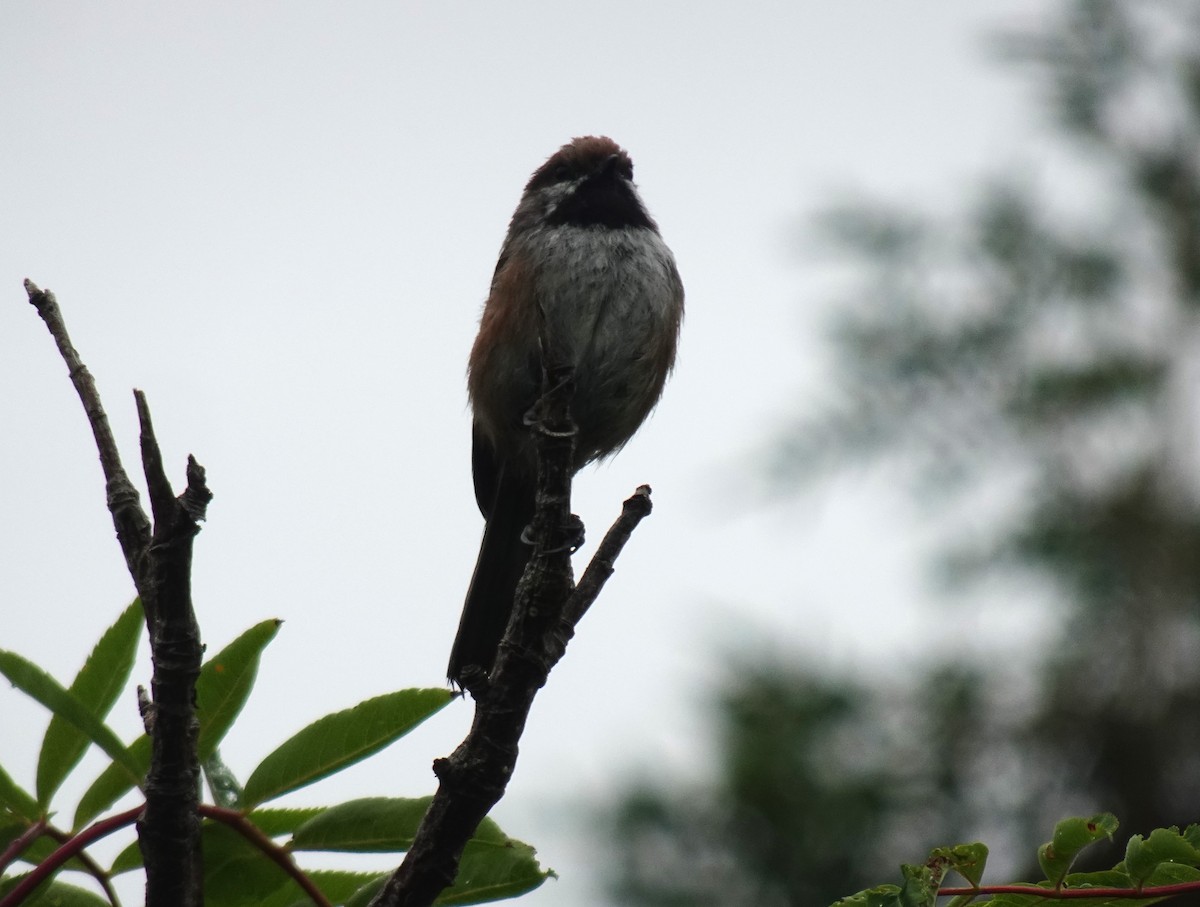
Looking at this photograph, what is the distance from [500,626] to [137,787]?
265cm

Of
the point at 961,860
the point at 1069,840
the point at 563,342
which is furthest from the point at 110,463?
the point at 563,342

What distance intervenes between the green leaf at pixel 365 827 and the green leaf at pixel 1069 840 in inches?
35.7

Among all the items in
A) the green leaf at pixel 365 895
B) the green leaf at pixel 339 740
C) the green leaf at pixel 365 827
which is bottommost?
the green leaf at pixel 365 895

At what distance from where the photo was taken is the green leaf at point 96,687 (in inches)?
75.5

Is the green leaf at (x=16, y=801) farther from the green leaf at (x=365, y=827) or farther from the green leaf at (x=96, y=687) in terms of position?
the green leaf at (x=365, y=827)

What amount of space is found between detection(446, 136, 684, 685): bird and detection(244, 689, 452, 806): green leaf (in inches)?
88.5

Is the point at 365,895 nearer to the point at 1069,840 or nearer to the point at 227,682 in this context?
the point at 227,682

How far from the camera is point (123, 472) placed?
2.02 meters

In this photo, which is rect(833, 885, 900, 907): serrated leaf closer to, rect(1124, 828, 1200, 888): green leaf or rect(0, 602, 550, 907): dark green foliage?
rect(1124, 828, 1200, 888): green leaf

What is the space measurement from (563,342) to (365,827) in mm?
2856

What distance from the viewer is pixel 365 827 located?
6.46 feet

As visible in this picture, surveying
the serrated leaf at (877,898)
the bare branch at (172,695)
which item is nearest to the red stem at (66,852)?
the bare branch at (172,695)

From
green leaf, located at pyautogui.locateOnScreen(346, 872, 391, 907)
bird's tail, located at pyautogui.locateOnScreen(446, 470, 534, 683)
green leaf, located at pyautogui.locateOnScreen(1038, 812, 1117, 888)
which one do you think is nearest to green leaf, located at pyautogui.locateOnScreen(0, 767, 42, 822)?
green leaf, located at pyautogui.locateOnScreen(346, 872, 391, 907)

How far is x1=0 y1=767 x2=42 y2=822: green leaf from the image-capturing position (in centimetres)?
183
